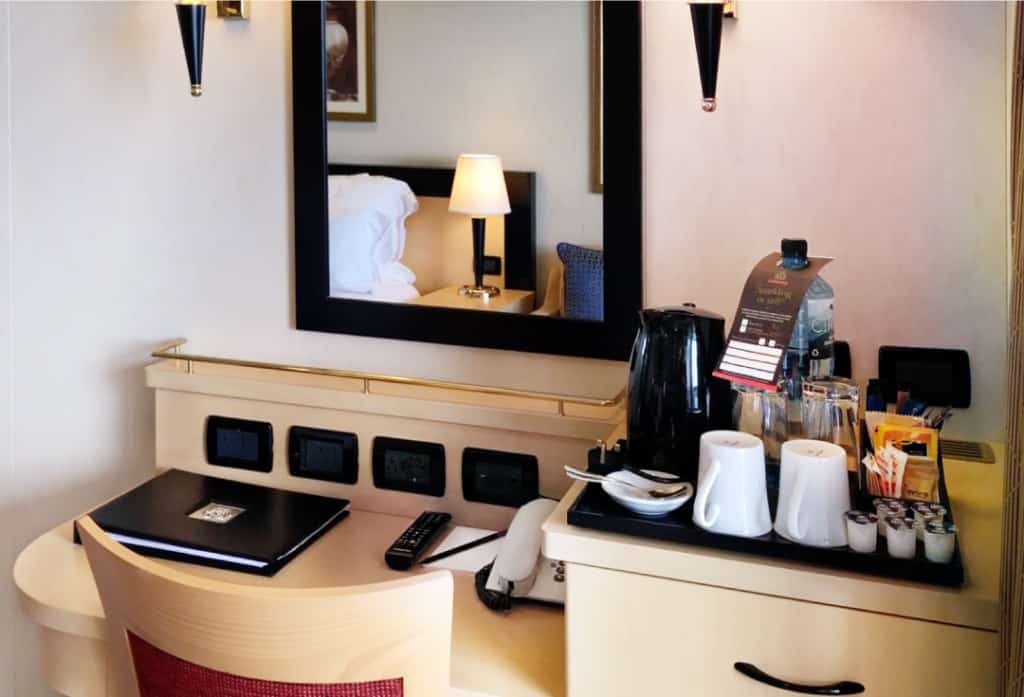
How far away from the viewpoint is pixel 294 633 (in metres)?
1.09

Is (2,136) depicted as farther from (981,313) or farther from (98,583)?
(981,313)

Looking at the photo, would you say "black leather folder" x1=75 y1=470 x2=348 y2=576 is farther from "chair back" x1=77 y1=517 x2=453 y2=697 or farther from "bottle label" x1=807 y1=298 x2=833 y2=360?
"bottle label" x1=807 y1=298 x2=833 y2=360

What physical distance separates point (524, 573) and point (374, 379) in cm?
47

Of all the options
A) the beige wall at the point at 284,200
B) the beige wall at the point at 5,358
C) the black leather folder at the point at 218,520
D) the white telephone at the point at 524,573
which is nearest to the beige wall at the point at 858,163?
the beige wall at the point at 284,200

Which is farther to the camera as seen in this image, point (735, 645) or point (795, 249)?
point (795, 249)

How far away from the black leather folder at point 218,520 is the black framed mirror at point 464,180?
30 centimetres

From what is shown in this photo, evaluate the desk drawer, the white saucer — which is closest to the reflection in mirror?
the white saucer

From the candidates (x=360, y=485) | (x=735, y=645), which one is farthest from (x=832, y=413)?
(x=360, y=485)

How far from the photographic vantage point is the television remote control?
157cm

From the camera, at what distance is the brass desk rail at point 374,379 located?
1640 mm

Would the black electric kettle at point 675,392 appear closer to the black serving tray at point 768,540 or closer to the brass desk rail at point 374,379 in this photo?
the black serving tray at point 768,540

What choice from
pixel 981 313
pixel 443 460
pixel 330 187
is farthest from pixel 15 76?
pixel 981 313

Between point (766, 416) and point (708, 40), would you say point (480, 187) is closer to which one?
point (708, 40)

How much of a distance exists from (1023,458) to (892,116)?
2.20 ft
